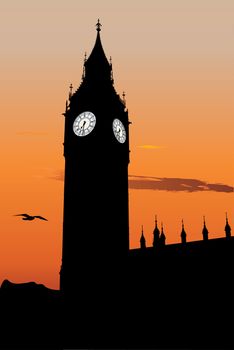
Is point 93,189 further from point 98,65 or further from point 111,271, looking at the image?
point 98,65

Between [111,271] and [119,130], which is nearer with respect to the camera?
[111,271]

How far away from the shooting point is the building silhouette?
168 ft

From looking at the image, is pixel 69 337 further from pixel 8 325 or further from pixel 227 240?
pixel 227 240

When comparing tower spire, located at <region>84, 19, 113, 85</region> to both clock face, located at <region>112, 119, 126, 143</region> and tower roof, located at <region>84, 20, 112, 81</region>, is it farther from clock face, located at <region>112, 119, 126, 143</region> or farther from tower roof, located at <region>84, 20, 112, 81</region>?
clock face, located at <region>112, 119, 126, 143</region>

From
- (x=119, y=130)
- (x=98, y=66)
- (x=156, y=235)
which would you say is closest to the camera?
(x=119, y=130)

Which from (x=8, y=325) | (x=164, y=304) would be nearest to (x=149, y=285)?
(x=164, y=304)

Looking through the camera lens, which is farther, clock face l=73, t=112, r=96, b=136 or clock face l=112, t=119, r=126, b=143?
clock face l=112, t=119, r=126, b=143

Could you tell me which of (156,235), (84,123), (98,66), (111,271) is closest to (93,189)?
(84,123)

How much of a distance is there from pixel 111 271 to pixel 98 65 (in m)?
22.9

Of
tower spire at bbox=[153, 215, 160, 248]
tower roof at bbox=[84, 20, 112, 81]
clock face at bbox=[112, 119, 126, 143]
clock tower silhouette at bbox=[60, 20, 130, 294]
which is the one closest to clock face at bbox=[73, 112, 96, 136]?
clock tower silhouette at bbox=[60, 20, 130, 294]

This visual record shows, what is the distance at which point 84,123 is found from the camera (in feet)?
179

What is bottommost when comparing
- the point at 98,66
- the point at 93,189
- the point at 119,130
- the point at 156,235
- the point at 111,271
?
the point at 111,271

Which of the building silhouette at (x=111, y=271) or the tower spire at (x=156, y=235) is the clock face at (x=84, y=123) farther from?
the tower spire at (x=156, y=235)

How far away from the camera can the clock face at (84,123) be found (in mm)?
53719
